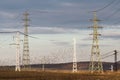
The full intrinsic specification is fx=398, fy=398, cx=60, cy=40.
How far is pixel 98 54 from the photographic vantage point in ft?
301

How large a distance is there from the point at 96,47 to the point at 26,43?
867 inches

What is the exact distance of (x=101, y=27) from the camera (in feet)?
310

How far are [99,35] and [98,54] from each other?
476cm

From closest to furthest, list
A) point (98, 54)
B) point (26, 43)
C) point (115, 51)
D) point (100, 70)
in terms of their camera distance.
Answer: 1. point (98, 54)
2. point (100, 70)
3. point (26, 43)
4. point (115, 51)

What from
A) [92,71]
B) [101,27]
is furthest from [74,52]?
[101,27]

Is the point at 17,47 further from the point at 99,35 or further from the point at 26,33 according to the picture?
the point at 99,35

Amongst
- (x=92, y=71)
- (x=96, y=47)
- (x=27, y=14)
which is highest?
(x=27, y=14)

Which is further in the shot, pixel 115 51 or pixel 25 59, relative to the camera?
pixel 115 51

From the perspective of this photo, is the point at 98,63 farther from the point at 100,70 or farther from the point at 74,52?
the point at 74,52

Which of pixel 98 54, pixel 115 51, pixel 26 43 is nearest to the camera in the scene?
pixel 98 54

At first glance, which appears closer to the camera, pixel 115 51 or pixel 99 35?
pixel 99 35

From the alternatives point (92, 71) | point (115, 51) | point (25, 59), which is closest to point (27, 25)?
point (25, 59)

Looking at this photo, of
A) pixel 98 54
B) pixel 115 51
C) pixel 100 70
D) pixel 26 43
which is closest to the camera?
pixel 98 54

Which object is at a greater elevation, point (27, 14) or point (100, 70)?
point (27, 14)
